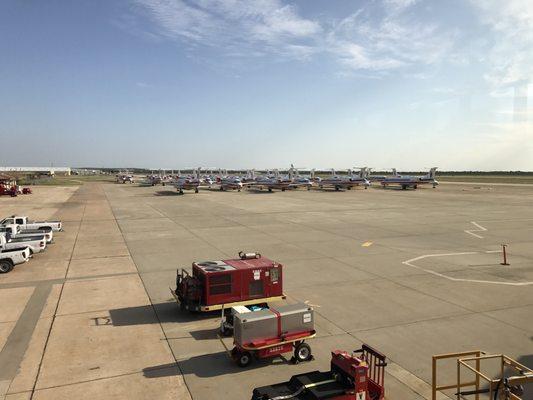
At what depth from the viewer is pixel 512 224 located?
39750 millimetres

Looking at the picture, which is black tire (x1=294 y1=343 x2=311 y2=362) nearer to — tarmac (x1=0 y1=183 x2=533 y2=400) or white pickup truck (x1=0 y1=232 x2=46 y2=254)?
tarmac (x1=0 y1=183 x2=533 y2=400)

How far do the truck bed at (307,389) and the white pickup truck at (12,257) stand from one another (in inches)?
782

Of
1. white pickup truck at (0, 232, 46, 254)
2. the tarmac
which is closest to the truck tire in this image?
the tarmac

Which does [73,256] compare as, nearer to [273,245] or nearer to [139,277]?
[139,277]

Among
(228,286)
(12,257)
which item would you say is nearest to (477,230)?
(228,286)

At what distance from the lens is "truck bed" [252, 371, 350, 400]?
851cm

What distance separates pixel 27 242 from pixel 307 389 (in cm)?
2388

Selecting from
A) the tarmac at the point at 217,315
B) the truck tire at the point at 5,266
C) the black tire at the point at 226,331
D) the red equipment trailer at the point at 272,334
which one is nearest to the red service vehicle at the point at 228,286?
Result: the tarmac at the point at 217,315

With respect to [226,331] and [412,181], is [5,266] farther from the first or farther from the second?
[412,181]

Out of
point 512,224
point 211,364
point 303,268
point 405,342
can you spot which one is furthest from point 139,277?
point 512,224

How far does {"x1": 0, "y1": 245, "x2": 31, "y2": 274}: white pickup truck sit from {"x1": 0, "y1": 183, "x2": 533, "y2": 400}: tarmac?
0.61 metres

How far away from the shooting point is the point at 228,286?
15.6 metres

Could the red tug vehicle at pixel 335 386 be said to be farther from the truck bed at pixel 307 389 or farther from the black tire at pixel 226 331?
the black tire at pixel 226 331

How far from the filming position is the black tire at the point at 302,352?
12.1m
